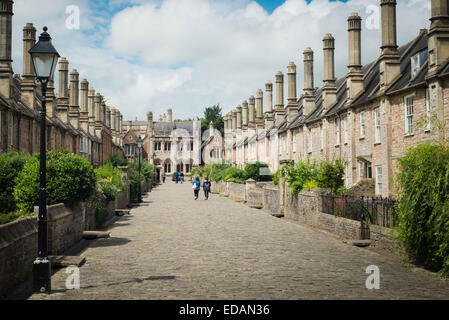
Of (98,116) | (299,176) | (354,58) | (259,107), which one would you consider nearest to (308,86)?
(354,58)

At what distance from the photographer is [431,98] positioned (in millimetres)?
20656

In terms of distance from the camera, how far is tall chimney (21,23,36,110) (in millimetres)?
31484

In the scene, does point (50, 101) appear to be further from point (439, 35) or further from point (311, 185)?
point (439, 35)

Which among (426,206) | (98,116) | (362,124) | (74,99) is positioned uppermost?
(98,116)

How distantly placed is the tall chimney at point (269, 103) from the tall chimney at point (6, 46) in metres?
32.4

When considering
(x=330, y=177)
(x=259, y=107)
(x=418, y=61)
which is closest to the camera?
(x=330, y=177)

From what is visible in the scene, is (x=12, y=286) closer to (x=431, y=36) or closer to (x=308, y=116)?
(x=431, y=36)

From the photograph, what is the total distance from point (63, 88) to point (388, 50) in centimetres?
2927

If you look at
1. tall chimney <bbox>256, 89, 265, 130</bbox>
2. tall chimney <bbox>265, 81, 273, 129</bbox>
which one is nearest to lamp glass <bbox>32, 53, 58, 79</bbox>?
tall chimney <bbox>265, 81, 273, 129</bbox>

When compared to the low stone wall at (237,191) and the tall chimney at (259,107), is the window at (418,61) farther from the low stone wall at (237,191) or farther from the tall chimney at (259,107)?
the tall chimney at (259,107)

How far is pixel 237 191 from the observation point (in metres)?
37.4

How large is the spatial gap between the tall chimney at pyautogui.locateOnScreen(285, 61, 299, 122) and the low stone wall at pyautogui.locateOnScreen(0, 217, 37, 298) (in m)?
37.4

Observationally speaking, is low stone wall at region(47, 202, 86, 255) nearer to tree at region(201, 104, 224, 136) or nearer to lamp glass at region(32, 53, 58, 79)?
lamp glass at region(32, 53, 58, 79)

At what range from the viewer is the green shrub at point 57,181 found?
11781 millimetres
